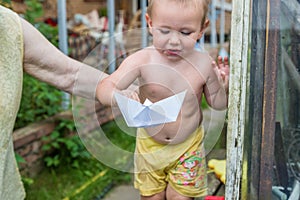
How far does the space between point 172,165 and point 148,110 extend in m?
0.37

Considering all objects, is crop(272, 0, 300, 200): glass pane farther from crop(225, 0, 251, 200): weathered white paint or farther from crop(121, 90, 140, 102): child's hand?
crop(121, 90, 140, 102): child's hand

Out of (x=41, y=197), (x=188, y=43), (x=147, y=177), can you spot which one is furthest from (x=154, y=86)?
(x=41, y=197)

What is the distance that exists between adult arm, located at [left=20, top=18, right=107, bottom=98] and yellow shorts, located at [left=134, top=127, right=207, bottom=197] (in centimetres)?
26

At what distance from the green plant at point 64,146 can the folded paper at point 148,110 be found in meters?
2.11

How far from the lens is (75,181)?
3.58 m

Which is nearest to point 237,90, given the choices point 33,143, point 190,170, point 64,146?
point 190,170

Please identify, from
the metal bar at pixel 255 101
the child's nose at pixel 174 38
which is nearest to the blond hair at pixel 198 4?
the child's nose at pixel 174 38

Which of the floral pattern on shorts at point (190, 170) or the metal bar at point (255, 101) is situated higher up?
the metal bar at point (255, 101)

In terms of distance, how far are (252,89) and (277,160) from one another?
245 mm

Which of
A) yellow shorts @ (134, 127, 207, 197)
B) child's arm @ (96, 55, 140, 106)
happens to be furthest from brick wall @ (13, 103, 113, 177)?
child's arm @ (96, 55, 140, 106)

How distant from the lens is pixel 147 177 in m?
1.89

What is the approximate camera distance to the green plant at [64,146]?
3629mm

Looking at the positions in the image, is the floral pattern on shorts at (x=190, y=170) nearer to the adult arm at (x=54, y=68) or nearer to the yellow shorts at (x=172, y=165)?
the yellow shorts at (x=172, y=165)

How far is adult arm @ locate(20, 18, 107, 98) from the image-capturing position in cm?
176
